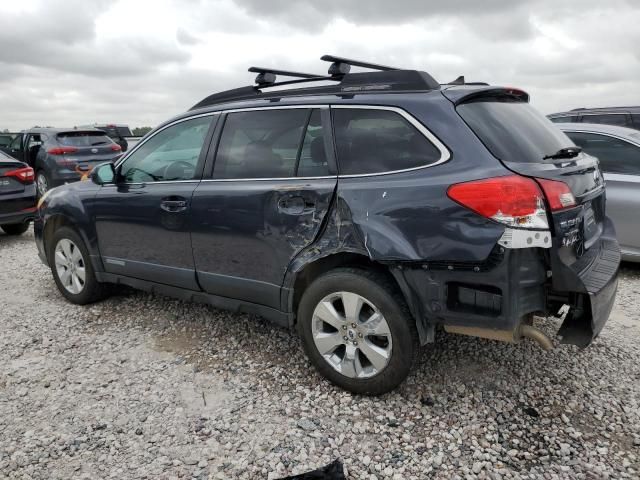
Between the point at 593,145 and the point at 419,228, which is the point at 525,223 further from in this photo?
the point at 593,145

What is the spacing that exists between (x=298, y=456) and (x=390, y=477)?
460 millimetres

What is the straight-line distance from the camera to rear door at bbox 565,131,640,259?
5324 mm

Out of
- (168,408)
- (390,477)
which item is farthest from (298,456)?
(168,408)

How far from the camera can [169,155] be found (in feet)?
13.1

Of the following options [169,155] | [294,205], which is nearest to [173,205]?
[169,155]

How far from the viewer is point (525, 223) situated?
8.10ft

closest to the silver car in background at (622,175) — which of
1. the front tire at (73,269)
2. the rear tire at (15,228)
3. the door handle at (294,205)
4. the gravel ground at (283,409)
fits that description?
the gravel ground at (283,409)

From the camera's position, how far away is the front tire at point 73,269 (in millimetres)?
4629

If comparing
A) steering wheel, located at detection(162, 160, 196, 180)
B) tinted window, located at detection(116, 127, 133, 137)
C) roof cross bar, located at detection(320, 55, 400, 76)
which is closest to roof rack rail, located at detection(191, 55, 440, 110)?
roof cross bar, located at detection(320, 55, 400, 76)

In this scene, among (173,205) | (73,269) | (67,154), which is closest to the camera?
(173,205)

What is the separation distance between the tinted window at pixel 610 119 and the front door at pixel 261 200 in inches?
243

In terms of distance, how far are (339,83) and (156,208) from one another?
1.62m

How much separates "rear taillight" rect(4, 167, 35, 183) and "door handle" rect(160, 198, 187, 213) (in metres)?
5.31

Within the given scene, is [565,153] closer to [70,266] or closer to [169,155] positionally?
[169,155]
